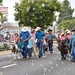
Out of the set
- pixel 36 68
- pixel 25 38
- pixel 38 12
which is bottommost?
pixel 36 68

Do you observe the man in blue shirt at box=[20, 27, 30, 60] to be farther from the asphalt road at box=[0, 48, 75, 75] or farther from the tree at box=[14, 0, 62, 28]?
the tree at box=[14, 0, 62, 28]

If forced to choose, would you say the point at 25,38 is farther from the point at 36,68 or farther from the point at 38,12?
the point at 38,12

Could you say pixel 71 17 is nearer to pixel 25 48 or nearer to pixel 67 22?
pixel 67 22

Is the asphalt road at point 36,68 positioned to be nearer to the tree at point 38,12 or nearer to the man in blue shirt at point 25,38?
the man in blue shirt at point 25,38

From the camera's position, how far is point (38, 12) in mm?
49531

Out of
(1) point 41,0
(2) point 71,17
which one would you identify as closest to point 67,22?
(2) point 71,17

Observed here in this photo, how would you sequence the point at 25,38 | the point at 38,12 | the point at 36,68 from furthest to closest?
1. the point at 38,12
2. the point at 25,38
3. the point at 36,68

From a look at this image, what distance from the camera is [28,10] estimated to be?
164 ft

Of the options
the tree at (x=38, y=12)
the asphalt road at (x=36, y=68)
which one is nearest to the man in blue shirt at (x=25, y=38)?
the asphalt road at (x=36, y=68)

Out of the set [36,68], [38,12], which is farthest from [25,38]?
[38,12]

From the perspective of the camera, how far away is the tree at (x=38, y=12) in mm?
49247

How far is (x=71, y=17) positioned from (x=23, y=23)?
90951 mm

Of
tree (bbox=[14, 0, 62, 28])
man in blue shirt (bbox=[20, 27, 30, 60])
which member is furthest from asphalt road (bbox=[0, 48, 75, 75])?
tree (bbox=[14, 0, 62, 28])

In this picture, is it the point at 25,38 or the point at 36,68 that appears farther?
the point at 25,38
